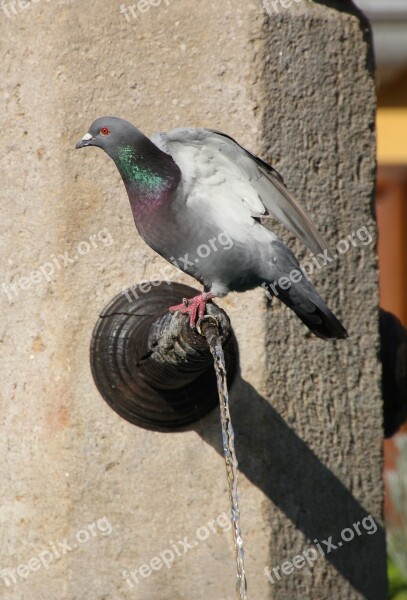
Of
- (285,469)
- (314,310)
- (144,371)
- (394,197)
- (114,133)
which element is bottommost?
(285,469)

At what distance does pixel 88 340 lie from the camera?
9.93ft

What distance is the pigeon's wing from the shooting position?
2793 mm

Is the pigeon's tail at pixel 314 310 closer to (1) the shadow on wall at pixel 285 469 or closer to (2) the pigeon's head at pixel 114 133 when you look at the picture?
(1) the shadow on wall at pixel 285 469

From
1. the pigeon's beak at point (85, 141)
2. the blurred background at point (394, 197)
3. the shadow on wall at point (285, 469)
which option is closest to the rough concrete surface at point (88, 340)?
the shadow on wall at point (285, 469)

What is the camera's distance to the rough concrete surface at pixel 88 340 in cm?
299

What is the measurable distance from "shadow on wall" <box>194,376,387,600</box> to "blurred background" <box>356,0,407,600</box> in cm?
250

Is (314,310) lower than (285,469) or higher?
higher

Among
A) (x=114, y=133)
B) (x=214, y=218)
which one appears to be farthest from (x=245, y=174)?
(x=114, y=133)

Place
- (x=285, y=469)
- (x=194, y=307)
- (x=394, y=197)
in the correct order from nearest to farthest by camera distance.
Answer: (x=194, y=307)
(x=285, y=469)
(x=394, y=197)

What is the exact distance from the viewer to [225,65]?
312 centimetres

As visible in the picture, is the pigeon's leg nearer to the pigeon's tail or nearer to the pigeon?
the pigeon

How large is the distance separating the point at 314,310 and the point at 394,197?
714 cm

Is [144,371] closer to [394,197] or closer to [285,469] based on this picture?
[285,469]

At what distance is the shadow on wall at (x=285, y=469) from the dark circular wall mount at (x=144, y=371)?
8 centimetres
